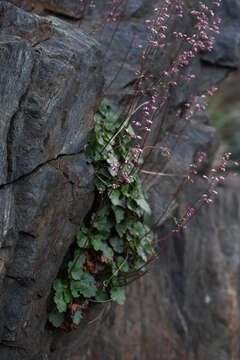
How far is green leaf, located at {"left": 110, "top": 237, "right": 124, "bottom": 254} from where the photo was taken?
3199 mm

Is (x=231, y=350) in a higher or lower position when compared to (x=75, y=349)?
lower

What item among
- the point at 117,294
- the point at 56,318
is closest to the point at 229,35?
the point at 117,294

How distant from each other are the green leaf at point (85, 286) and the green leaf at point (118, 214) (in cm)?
42

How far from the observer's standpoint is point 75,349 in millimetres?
3439

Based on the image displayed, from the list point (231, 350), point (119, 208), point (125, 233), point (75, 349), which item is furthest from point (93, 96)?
point (231, 350)

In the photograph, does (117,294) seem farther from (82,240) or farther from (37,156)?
(37,156)

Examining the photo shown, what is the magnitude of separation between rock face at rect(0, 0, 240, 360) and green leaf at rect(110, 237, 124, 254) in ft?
1.03

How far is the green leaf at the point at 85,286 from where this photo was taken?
3055 mm

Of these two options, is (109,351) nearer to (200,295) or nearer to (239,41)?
(200,295)

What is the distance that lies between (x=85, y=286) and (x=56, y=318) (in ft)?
0.95

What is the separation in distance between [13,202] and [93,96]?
2.78 ft

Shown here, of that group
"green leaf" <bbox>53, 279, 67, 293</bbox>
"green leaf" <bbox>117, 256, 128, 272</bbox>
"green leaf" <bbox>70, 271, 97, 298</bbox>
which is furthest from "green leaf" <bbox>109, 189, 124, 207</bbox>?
"green leaf" <bbox>53, 279, 67, 293</bbox>

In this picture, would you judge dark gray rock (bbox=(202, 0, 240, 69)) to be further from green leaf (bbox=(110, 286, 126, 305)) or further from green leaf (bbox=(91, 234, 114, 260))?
green leaf (bbox=(110, 286, 126, 305))

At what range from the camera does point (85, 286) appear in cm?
308
